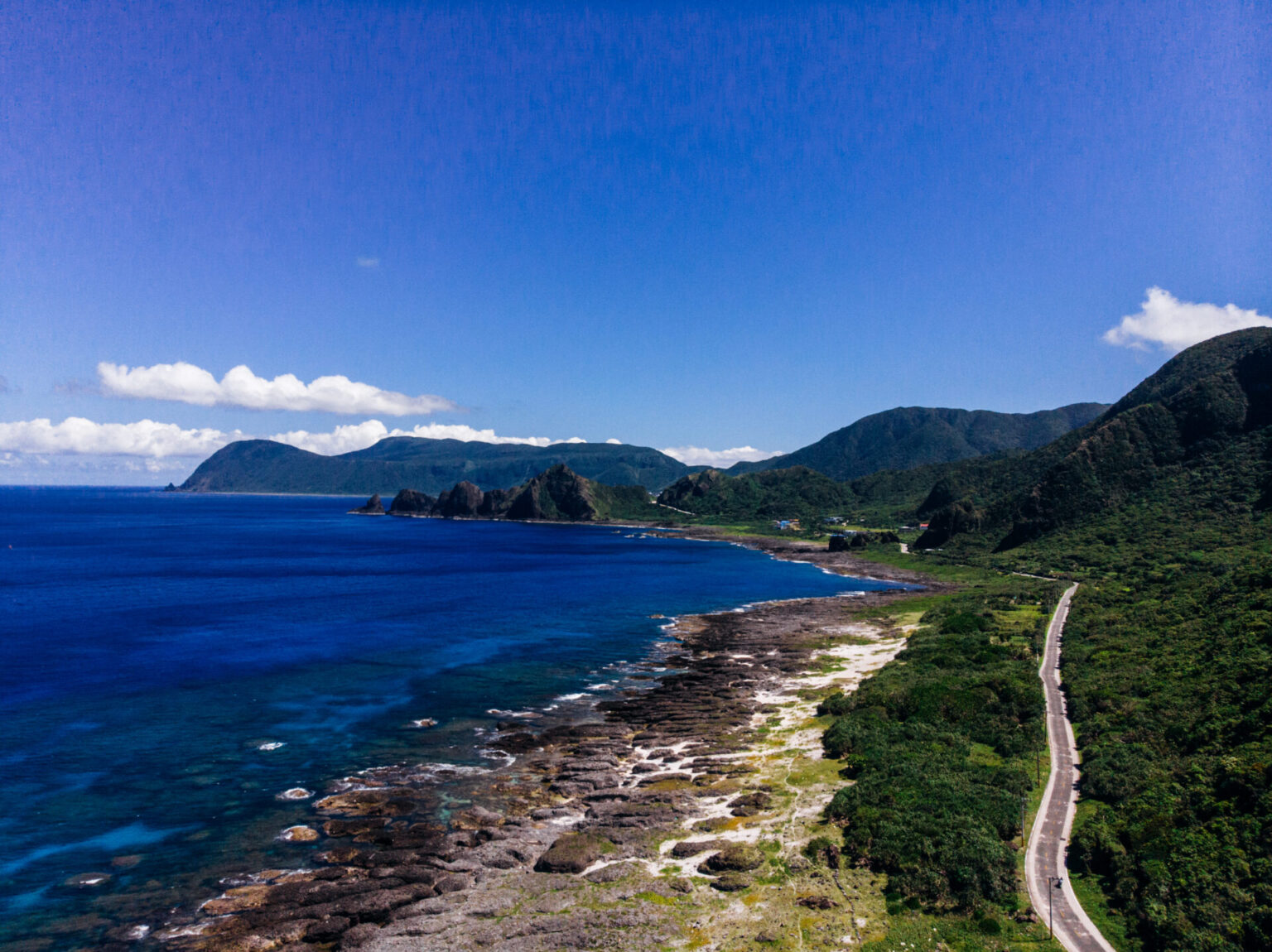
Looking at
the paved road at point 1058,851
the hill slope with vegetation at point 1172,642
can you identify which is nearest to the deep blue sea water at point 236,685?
the paved road at point 1058,851

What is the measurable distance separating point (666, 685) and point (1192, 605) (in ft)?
198

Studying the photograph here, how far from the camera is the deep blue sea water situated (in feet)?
128

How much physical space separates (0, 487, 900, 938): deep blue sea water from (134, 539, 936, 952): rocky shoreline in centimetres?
358

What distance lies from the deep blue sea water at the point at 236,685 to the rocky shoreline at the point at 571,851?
141 inches

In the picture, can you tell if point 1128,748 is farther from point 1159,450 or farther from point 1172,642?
point 1159,450

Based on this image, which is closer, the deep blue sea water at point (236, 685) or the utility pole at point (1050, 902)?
the utility pole at point (1050, 902)

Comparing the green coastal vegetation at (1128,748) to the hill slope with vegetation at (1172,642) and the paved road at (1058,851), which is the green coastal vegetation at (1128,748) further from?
the paved road at (1058,851)

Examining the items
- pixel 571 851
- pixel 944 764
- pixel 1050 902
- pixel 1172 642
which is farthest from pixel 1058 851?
pixel 1172 642

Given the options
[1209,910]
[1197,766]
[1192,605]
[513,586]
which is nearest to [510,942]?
[1209,910]

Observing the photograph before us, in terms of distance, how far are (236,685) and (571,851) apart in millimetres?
51113

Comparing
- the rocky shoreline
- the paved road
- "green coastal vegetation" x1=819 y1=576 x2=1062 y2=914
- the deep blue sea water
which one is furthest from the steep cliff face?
the rocky shoreline

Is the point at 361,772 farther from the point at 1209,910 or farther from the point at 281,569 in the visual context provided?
the point at 281,569

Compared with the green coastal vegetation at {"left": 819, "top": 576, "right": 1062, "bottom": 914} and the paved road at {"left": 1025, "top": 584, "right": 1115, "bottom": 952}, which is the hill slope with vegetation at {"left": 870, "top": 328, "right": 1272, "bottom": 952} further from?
the green coastal vegetation at {"left": 819, "top": 576, "right": 1062, "bottom": 914}

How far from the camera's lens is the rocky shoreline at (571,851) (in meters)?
31.0
